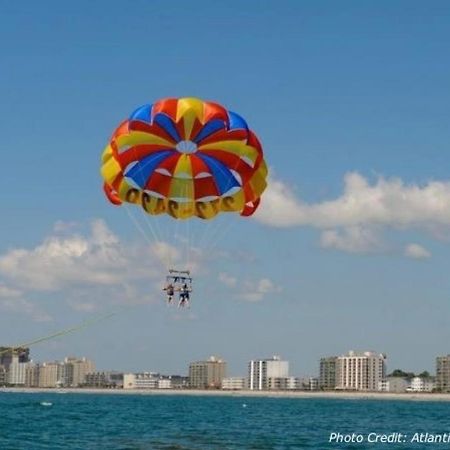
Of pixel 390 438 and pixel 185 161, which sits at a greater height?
pixel 185 161

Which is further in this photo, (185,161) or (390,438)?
(390,438)

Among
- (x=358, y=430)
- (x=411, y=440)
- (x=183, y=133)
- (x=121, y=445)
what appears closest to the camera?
(x=183, y=133)

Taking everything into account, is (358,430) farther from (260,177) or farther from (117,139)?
(117,139)

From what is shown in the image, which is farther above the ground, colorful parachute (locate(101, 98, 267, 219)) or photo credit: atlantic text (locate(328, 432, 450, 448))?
colorful parachute (locate(101, 98, 267, 219))

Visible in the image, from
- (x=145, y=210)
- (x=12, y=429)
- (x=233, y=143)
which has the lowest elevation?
(x=12, y=429)

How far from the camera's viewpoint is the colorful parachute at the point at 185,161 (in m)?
36.9

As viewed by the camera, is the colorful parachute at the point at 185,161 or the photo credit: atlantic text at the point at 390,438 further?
the photo credit: atlantic text at the point at 390,438

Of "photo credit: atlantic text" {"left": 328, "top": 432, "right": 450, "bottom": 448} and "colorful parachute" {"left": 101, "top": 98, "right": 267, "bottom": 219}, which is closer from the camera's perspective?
"colorful parachute" {"left": 101, "top": 98, "right": 267, "bottom": 219}

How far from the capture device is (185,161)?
3856 centimetres

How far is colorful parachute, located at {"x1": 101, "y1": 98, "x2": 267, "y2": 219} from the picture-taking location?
36.9 m

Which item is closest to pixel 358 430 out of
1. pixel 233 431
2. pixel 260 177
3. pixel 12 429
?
pixel 233 431

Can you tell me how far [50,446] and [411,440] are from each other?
18.0 metres

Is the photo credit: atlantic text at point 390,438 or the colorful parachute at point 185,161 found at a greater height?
the colorful parachute at point 185,161

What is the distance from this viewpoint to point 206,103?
122 ft
